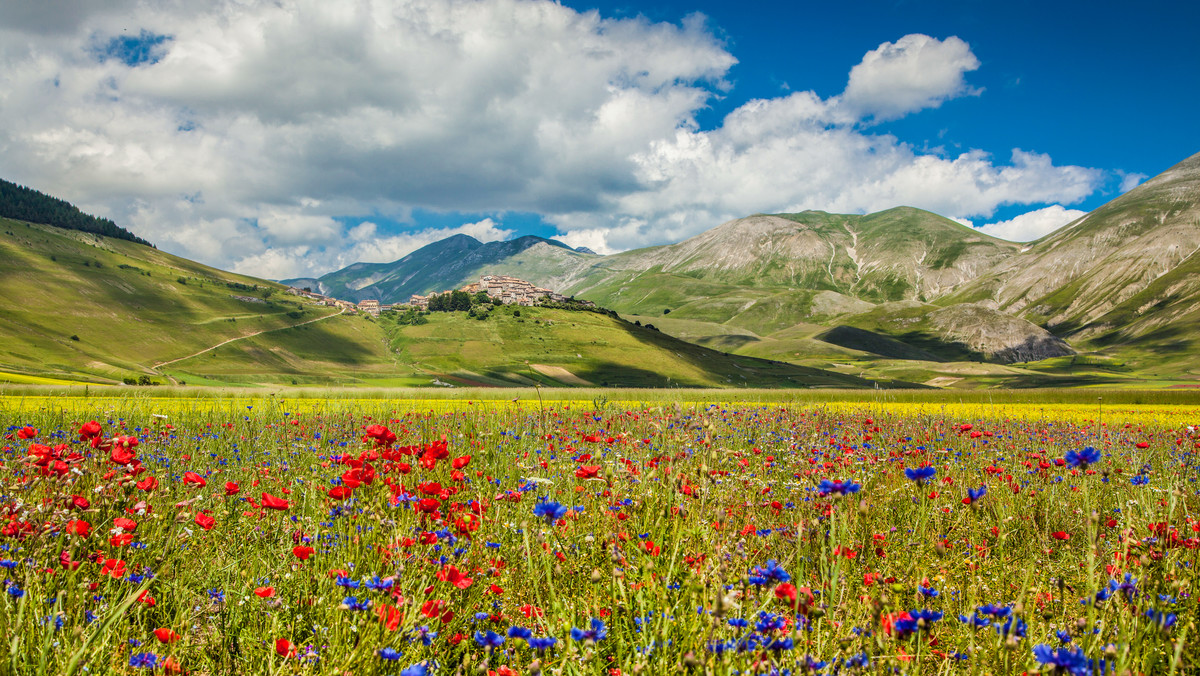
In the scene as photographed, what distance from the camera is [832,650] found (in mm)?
3086

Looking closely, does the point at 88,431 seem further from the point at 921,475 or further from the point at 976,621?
the point at 976,621

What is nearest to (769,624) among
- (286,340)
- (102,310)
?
(286,340)

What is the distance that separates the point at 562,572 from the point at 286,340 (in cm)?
17966

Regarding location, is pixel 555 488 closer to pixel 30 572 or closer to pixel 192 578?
pixel 192 578

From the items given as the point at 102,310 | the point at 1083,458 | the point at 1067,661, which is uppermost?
the point at 102,310

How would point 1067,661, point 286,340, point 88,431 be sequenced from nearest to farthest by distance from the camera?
point 1067,661
point 88,431
point 286,340

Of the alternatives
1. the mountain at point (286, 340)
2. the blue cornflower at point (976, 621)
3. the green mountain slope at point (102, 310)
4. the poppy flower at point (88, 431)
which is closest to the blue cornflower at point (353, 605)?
the blue cornflower at point (976, 621)

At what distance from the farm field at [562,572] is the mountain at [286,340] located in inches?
3789

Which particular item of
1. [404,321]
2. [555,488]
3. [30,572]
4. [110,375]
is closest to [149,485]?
[30,572]

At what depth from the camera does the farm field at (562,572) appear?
7.91 feet

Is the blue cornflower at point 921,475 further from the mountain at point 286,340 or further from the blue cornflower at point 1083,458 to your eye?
the mountain at point 286,340

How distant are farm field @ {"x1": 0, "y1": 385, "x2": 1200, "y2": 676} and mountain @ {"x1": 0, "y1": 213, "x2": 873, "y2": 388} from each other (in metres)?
96.2

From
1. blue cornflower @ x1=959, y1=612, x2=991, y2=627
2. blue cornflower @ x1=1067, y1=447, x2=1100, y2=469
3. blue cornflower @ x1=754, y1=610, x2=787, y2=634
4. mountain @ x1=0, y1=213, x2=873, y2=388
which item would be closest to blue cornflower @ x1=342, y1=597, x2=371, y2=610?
blue cornflower @ x1=754, y1=610, x2=787, y2=634

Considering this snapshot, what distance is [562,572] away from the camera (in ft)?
13.2
